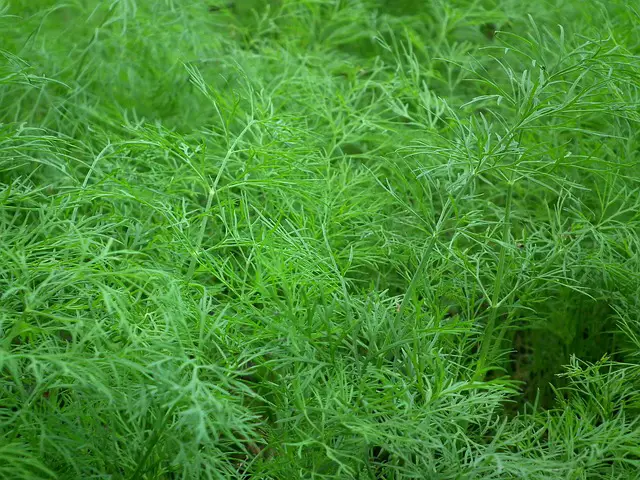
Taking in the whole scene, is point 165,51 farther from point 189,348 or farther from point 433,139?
point 189,348

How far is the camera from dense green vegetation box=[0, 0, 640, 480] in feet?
4.07

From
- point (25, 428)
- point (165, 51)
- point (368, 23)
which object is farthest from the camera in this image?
point (368, 23)

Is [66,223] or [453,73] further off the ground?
[66,223]

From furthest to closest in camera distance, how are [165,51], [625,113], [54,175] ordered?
1. [165,51]
2. [54,175]
3. [625,113]

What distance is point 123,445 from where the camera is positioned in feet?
4.50

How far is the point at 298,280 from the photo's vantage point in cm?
139

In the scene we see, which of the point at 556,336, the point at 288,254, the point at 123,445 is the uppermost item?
the point at 288,254

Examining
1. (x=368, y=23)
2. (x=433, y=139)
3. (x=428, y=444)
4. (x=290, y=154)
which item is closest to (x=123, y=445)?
(x=428, y=444)

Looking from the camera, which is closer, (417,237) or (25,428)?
(25,428)

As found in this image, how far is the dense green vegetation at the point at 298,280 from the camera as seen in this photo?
1.24 meters

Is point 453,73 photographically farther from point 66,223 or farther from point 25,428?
point 25,428

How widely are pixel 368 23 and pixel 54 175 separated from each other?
44.2 inches

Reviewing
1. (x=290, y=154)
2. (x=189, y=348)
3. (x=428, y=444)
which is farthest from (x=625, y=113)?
(x=189, y=348)

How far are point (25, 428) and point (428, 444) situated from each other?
0.63 meters
